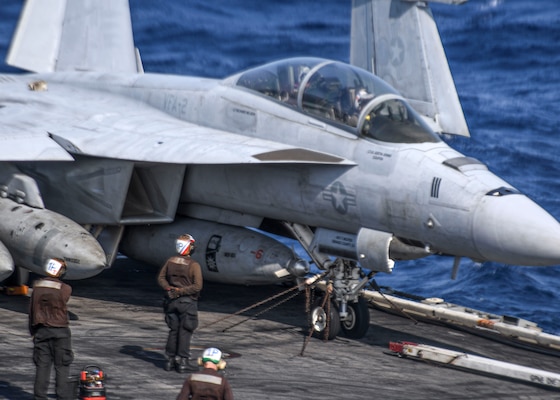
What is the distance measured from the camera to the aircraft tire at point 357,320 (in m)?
14.6

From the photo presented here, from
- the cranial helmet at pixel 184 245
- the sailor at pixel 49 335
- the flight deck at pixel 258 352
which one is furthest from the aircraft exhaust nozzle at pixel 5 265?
the sailor at pixel 49 335

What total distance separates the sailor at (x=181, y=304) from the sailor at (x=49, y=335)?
5.65 feet

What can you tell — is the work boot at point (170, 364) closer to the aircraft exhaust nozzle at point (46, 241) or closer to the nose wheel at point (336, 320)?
the aircraft exhaust nozzle at point (46, 241)

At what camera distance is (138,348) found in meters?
13.4

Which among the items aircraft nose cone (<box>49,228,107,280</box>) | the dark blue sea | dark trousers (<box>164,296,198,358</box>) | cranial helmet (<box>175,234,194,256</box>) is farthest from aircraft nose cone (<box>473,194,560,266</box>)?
the dark blue sea

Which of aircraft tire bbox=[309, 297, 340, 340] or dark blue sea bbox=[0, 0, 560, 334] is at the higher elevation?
dark blue sea bbox=[0, 0, 560, 334]

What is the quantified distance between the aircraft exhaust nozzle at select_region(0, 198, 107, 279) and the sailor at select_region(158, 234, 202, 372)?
6.67 feet

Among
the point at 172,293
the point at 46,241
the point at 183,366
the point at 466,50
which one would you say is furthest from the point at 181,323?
the point at 466,50

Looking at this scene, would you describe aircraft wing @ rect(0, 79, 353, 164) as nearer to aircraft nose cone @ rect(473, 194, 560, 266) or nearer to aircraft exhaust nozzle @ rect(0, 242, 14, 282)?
aircraft exhaust nozzle @ rect(0, 242, 14, 282)

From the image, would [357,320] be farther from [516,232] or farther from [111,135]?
[111,135]

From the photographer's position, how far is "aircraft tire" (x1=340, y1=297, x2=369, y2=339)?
14633 mm

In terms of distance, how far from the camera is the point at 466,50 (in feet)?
125

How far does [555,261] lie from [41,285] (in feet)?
17.9

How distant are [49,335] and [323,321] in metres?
4.60
